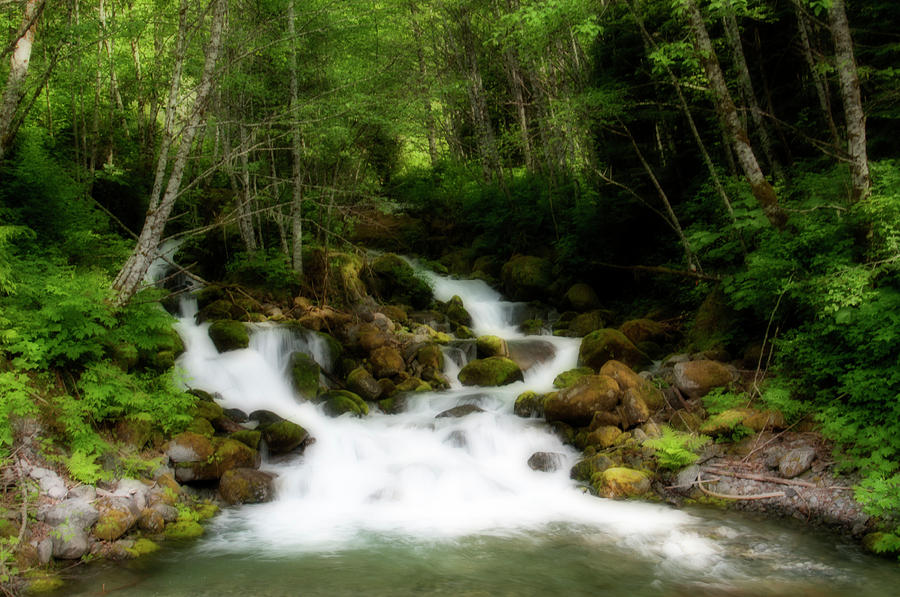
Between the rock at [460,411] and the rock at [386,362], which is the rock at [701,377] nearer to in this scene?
the rock at [460,411]

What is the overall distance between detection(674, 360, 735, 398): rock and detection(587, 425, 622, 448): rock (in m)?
1.44

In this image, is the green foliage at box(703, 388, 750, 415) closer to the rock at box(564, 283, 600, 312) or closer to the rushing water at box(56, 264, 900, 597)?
the rushing water at box(56, 264, 900, 597)

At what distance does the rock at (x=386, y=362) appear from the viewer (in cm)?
1184

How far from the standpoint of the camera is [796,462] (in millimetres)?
7262

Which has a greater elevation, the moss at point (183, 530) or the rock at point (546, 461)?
the moss at point (183, 530)

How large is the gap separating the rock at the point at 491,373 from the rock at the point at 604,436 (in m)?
3.06

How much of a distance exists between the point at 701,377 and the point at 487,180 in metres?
13.1

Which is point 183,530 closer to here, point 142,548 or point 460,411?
point 142,548

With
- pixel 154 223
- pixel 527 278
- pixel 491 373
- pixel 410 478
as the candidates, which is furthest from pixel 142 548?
pixel 527 278

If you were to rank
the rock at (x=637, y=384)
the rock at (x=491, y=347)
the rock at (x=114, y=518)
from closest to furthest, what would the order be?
the rock at (x=114, y=518)
the rock at (x=637, y=384)
the rock at (x=491, y=347)

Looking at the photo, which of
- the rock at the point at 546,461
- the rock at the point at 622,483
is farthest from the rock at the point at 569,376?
the rock at the point at 622,483

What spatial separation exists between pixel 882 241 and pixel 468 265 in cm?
1336

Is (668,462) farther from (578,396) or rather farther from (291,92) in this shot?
(291,92)

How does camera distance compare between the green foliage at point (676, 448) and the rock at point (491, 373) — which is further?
the rock at point (491, 373)
